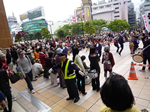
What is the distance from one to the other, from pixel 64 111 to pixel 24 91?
2575 millimetres

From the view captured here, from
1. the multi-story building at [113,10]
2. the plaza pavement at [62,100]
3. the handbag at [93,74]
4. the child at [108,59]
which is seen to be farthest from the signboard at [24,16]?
the handbag at [93,74]

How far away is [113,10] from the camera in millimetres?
68875

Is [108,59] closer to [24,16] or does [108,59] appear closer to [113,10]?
[113,10]

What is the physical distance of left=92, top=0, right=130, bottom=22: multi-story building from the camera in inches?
2702

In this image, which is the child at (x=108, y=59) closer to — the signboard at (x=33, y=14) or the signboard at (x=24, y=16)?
the signboard at (x=33, y=14)

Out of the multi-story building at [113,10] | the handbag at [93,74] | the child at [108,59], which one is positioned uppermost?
the multi-story building at [113,10]

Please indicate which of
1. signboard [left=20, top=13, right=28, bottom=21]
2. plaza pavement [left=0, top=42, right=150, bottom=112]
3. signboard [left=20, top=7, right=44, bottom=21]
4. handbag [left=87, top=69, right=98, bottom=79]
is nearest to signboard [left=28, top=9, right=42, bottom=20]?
signboard [left=20, top=7, right=44, bottom=21]

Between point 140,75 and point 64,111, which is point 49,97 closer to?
point 64,111

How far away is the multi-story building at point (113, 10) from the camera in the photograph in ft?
225

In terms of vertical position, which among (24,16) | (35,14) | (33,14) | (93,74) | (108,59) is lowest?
(93,74)

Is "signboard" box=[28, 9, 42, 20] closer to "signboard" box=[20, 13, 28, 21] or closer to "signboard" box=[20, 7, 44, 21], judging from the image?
"signboard" box=[20, 7, 44, 21]

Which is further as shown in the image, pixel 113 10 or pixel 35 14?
pixel 35 14

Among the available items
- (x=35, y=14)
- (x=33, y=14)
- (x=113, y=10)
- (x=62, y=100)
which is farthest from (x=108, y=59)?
(x=33, y=14)

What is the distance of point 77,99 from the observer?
3629mm
